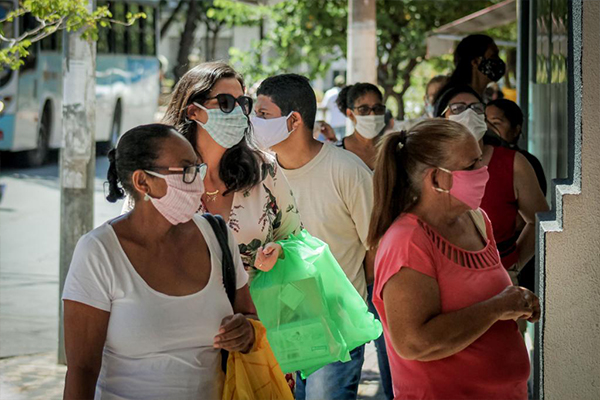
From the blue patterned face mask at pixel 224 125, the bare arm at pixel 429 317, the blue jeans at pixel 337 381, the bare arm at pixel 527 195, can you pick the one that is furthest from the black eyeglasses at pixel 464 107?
the bare arm at pixel 429 317

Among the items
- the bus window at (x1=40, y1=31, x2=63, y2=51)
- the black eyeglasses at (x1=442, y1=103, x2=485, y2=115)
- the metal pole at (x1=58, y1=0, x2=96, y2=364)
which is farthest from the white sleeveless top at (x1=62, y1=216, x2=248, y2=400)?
the bus window at (x1=40, y1=31, x2=63, y2=51)

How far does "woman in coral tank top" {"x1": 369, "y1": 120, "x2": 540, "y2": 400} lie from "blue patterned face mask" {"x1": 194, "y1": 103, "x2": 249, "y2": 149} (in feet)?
2.80

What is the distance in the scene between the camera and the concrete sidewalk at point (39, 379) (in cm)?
674

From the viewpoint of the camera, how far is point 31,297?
10.1 metres

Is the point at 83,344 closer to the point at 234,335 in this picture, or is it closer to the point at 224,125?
the point at 234,335

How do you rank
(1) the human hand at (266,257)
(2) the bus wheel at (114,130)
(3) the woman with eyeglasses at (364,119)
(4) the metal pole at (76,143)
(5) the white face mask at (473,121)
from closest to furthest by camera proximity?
(1) the human hand at (266,257)
(5) the white face mask at (473,121)
(4) the metal pole at (76,143)
(3) the woman with eyeglasses at (364,119)
(2) the bus wheel at (114,130)

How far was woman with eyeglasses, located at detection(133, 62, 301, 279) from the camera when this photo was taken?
14.2ft

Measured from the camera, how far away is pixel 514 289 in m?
3.43

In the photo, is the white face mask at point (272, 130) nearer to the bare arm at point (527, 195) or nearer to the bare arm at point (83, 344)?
the bare arm at point (527, 195)

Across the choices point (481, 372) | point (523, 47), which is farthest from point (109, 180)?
point (523, 47)

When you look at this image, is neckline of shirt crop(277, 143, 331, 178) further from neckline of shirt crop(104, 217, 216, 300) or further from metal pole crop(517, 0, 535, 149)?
metal pole crop(517, 0, 535, 149)

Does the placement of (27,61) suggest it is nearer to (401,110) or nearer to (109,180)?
(401,110)

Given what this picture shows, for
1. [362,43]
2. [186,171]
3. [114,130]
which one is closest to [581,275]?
[186,171]

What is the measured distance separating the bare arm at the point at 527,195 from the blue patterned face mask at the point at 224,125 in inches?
75.7
